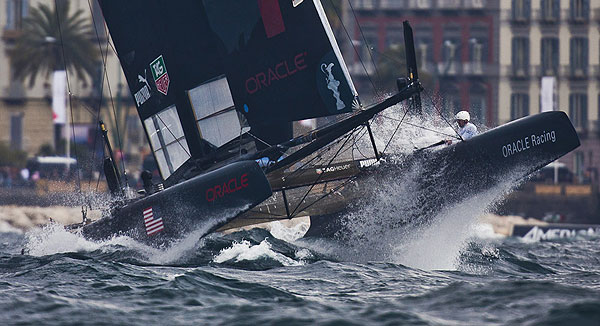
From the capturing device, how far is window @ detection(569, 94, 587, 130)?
42.3m

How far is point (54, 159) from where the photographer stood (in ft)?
109

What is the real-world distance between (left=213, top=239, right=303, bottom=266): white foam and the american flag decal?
71 centimetres

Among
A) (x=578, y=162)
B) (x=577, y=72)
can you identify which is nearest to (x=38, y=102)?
(x=577, y=72)

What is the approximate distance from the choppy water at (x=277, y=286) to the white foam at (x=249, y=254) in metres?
0.01

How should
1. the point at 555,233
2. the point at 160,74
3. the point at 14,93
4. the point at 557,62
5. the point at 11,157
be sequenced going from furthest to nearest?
1. the point at 557,62
2. the point at 14,93
3. the point at 11,157
4. the point at 555,233
5. the point at 160,74

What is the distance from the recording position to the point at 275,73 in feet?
37.9

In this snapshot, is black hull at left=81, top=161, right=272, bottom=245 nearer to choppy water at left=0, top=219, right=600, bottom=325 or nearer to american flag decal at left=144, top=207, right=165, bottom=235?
american flag decal at left=144, top=207, right=165, bottom=235

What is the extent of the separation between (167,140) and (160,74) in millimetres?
837

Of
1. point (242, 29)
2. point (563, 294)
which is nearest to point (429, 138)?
point (242, 29)

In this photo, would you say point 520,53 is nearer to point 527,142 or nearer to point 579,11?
point 579,11

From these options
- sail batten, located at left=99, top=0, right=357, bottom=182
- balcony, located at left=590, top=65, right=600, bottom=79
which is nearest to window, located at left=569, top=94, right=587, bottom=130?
balcony, located at left=590, top=65, right=600, bottom=79

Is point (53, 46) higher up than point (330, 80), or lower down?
higher up

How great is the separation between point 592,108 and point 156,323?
37284 millimetres

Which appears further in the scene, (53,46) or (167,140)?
(53,46)
